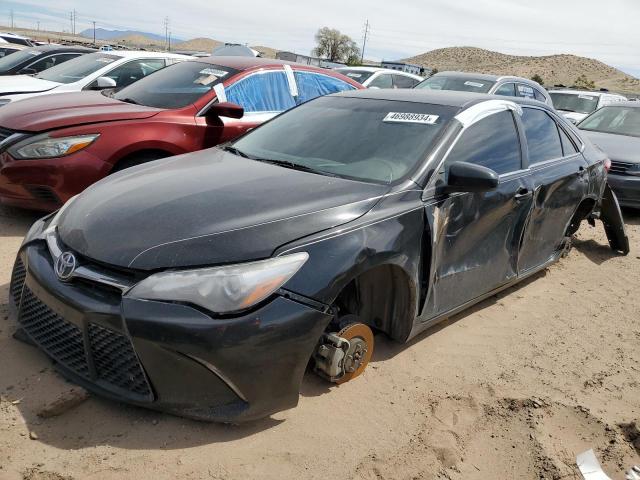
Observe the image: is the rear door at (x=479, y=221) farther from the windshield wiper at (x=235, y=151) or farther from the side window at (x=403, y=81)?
the side window at (x=403, y=81)

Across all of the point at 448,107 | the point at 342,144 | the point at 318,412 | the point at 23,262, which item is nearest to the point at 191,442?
the point at 318,412

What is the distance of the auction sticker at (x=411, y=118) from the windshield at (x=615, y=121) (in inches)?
269

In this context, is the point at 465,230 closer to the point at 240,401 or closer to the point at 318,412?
the point at 318,412

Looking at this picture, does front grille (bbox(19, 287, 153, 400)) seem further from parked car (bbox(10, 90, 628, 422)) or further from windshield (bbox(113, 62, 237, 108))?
windshield (bbox(113, 62, 237, 108))

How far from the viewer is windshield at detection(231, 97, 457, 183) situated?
322 centimetres

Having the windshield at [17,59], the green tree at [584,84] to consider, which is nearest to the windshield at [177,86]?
the windshield at [17,59]

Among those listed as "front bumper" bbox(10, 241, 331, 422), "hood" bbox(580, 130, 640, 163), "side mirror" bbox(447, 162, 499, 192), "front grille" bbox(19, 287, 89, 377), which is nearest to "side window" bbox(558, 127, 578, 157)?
"side mirror" bbox(447, 162, 499, 192)

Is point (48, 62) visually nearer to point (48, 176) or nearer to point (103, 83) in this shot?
point (103, 83)

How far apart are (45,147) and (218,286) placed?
10.2ft

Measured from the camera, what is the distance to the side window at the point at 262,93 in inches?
228

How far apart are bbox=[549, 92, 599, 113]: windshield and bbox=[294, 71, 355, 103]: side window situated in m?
8.78

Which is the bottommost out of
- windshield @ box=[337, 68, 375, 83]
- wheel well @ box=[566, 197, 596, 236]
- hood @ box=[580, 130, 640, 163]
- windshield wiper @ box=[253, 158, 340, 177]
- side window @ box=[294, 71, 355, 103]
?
wheel well @ box=[566, 197, 596, 236]

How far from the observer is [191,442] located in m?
2.42

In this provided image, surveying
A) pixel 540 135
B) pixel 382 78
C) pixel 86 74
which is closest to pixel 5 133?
pixel 86 74
